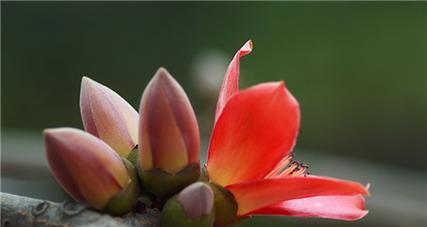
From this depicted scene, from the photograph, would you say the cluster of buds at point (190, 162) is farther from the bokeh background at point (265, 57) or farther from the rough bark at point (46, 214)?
the bokeh background at point (265, 57)

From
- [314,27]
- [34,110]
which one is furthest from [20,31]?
[314,27]

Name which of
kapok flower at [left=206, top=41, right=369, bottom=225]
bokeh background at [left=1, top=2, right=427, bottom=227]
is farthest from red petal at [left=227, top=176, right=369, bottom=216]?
bokeh background at [left=1, top=2, right=427, bottom=227]

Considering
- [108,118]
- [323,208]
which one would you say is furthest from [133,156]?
[323,208]

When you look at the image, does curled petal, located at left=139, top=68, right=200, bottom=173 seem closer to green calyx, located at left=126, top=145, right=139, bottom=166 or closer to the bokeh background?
green calyx, located at left=126, top=145, right=139, bottom=166

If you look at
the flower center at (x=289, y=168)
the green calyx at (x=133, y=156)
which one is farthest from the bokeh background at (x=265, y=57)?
the green calyx at (x=133, y=156)

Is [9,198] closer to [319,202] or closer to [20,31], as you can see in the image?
[319,202]

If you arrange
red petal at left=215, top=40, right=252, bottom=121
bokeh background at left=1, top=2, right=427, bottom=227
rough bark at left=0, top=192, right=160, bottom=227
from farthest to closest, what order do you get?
bokeh background at left=1, top=2, right=427, bottom=227
red petal at left=215, top=40, right=252, bottom=121
rough bark at left=0, top=192, right=160, bottom=227

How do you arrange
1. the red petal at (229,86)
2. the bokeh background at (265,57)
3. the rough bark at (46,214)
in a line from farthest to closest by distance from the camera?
the bokeh background at (265,57) → the red petal at (229,86) → the rough bark at (46,214)
